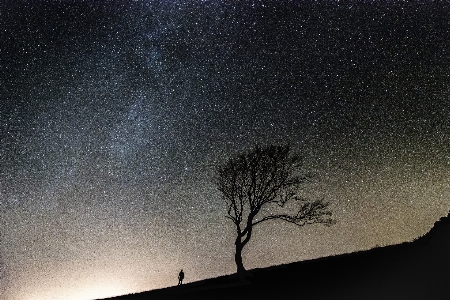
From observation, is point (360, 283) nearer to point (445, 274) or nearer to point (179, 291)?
point (445, 274)

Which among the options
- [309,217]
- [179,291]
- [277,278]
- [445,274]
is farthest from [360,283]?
[309,217]

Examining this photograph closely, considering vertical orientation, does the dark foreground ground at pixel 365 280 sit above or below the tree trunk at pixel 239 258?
below

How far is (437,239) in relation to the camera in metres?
16.5

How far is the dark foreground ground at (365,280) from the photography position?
43.2ft

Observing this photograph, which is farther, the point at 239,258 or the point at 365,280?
the point at 239,258

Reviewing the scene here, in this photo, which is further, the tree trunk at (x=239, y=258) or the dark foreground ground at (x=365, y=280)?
the tree trunk at (x=239, y=258)

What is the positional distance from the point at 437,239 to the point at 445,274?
4103 mm

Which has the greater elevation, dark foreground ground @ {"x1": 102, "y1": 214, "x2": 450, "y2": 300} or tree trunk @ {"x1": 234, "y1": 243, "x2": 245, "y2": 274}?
tree trunk @ {"x1": 234, "y1": 243, "x2": 245, "y2": 274}

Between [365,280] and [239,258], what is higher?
[239,258]

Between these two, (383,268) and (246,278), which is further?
(246,278)

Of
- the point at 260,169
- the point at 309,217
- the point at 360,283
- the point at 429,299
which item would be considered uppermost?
the point at 260,169

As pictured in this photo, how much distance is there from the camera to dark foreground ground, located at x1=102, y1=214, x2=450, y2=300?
13.2 m

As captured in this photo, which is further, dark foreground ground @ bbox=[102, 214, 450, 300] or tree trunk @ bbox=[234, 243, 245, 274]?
tree trunk @ bbox=[234, 243, 245, 274]

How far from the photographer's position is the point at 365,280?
16.1m
